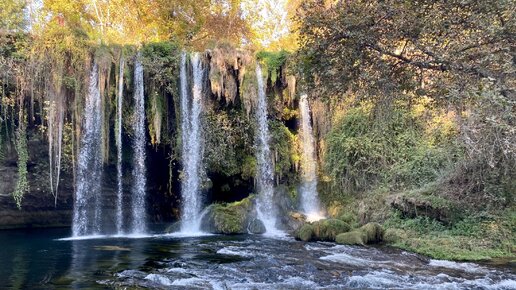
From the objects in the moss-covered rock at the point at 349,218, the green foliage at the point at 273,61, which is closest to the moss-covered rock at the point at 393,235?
the moss-covered rock at the point at 349,218

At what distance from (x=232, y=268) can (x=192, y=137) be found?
1039cm

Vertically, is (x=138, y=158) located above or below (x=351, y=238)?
above

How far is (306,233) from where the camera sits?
14.0m

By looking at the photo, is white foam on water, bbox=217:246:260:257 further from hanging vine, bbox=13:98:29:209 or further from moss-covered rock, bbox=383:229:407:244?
hanging vine, bbox=13:98:29:209

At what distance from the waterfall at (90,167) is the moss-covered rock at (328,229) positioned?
30.0ft

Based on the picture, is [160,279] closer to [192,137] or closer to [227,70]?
[192,137]

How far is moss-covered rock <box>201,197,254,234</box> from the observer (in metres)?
16.5

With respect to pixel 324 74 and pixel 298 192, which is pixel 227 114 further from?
pixel 324 74

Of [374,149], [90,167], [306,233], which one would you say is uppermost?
[374,149]

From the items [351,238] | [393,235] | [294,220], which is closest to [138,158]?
[294,220]

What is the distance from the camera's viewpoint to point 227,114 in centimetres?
1994

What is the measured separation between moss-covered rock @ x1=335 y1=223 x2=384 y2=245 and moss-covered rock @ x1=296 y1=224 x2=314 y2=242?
36.6 inches

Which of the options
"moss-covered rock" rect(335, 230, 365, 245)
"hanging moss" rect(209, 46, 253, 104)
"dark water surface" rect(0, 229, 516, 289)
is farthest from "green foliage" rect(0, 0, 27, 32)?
"moss-covered rock" rect(335, 230, 365, 245)

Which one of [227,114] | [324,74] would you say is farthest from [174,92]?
[324,74]
